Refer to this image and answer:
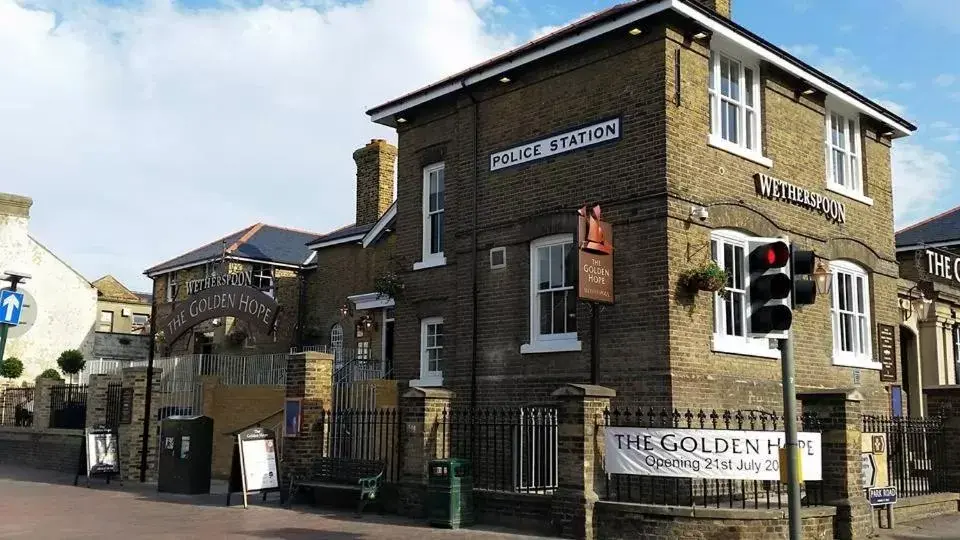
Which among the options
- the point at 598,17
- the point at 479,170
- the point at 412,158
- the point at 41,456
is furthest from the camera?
the point at 41,456

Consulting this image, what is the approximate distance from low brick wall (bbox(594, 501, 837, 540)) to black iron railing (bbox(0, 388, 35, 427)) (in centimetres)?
2050

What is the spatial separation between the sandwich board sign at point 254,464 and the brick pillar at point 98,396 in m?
7.26

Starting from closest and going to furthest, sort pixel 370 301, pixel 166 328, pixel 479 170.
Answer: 1. pixel 479 170
2. pixel 166 328
3. pixel 370 301

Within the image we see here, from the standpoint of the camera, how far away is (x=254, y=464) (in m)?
15.1

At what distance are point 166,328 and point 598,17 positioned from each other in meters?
12.7

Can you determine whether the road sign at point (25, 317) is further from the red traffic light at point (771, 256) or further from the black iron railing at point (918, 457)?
the black iron railing at point (918, 457)

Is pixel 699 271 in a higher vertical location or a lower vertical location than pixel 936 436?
higher

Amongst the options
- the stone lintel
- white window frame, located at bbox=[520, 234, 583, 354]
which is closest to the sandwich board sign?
white window frame, located at bbox=[520, 234, 583, 354]

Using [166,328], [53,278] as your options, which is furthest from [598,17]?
[53,278]

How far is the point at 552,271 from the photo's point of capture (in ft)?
49.6

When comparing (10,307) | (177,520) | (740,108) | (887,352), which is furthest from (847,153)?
(10,307)

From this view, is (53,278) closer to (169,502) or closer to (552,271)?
(169,502)

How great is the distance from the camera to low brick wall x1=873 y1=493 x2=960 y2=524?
43.8 ft

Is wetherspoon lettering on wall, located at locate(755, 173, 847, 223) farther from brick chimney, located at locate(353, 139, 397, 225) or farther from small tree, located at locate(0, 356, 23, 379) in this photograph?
small tree, located at locate(0, 356, 23, 379)
